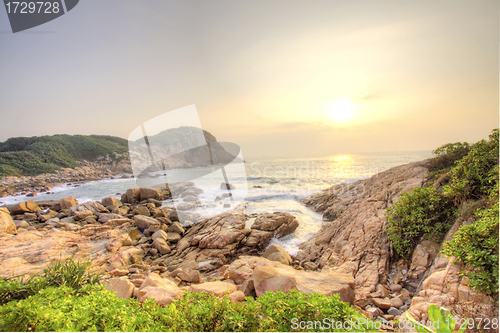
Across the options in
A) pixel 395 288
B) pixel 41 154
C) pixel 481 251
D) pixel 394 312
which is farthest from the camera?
pixel 41 154

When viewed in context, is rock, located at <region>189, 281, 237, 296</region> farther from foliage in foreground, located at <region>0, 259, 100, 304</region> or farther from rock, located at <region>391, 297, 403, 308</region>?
rock, located at <region>391, 297, 403, 308</region>

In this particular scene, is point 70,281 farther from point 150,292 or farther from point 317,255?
point 317,255

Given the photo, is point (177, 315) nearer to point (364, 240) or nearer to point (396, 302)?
point (396, 302)

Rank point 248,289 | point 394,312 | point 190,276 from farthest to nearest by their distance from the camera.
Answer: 1. point 190,276
2. point 248,289
3. point 394,312

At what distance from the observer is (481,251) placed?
3203mm

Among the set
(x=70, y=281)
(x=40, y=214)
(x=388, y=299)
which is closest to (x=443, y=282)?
(x=388, y=299)

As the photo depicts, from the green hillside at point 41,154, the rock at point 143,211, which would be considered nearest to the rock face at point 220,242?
the rock at point 143,211

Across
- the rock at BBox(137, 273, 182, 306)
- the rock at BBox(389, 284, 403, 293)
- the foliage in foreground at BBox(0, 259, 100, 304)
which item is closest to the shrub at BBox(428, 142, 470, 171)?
the rock at BBox(389, 284, 403, 293)

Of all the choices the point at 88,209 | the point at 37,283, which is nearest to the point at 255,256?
the point at 37,283

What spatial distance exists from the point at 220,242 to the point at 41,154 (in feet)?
147

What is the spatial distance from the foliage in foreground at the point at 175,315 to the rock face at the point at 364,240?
3.45 metres

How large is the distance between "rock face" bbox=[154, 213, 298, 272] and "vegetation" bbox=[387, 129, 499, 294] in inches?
241

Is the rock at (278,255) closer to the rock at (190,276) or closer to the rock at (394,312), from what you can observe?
the rock at (190,276)

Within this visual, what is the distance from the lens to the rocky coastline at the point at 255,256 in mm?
4392
